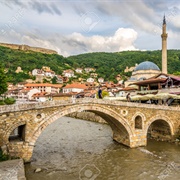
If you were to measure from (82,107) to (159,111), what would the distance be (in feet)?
26.7

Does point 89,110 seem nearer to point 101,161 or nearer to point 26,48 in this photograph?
point 101,161

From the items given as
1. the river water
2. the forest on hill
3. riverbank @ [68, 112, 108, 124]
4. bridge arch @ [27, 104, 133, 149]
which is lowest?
the river water

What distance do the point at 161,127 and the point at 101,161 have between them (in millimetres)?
9452

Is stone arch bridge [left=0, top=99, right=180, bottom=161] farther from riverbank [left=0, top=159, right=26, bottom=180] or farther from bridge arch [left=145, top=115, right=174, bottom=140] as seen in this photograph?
riverbank [left=0, top=159, right=26, bottom=180]

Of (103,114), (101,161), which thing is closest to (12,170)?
(101,161)

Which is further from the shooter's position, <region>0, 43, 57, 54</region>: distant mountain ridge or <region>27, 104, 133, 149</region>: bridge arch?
<region>0, 43, 57, 54</region>: distant mountain ridge

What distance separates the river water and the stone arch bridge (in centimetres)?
124

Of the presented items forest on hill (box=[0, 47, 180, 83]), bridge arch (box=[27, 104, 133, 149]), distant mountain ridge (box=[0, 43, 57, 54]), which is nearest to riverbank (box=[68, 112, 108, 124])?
bridge arch (box=[27, 104, 133, 149])

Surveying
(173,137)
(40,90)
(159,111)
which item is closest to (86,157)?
(159,111)

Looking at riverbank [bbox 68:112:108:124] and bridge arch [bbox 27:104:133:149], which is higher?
bridge arch [bbox 27:104:133:149]

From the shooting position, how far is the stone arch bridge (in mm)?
12180

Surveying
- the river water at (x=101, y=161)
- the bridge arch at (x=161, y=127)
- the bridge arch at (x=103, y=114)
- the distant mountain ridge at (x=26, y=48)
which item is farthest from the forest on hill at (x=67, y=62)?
the river water at (x=101, y=161)

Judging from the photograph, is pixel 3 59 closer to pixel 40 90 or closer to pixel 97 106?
pixel 40 90

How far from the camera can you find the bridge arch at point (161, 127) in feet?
61.6
